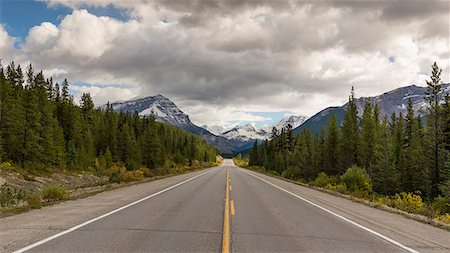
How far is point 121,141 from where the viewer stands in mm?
83312

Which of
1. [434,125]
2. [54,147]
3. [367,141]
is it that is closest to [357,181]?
[434,125]

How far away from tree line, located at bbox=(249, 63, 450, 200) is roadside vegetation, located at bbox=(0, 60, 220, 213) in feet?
86.0

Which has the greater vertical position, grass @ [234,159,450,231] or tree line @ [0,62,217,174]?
tree line @ [0,62,217,174]

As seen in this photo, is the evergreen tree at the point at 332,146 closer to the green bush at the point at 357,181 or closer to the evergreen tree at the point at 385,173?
the evergreen tree at the point at 385,173

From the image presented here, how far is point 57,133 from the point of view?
56.9 meters

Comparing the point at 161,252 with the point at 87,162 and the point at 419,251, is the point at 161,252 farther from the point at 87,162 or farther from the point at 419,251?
the point at 87,162

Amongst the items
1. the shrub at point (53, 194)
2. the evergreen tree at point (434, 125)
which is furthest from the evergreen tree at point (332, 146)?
the shrub at point (53, 194)

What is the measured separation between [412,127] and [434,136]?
23.4 meters

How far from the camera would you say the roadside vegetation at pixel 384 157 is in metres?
33.6

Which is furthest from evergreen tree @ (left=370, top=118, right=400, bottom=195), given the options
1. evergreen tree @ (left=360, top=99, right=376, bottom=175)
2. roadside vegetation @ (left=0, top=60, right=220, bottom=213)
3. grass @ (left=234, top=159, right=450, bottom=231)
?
roadside vegetation @ (left=0, top=60, right=220, bottom=213)

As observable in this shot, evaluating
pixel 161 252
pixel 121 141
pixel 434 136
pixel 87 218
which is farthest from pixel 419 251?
pixel 121 141

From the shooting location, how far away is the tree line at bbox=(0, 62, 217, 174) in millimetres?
46625

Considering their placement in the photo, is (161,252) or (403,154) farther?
(403,154)

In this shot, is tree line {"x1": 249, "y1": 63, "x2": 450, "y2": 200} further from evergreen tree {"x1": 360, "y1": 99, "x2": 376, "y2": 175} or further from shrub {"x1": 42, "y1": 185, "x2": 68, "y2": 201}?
shrub {"x1": 42, "y1": 185, "x2": 68, "y2": 201}
